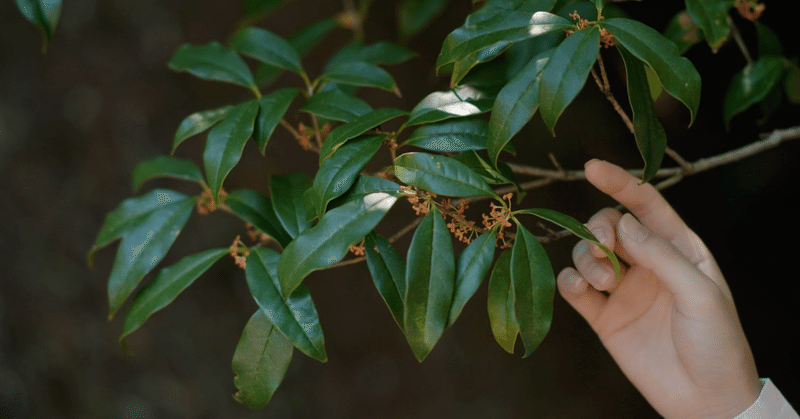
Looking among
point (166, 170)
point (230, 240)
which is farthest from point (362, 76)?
point (230, 240)

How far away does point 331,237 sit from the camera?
2.05 ft

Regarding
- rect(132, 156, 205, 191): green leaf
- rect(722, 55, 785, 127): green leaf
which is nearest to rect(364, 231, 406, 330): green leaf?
rect(132, 156, 205, 191): green leaf

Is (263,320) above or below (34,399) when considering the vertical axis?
above

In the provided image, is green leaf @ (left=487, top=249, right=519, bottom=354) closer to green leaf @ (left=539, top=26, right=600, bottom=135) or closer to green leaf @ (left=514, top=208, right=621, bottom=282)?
green leaf @ (left=514, top=208, right=621, bottom=282)

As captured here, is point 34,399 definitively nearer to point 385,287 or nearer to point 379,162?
point 379,162

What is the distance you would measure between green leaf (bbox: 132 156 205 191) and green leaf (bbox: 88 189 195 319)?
0.07 m

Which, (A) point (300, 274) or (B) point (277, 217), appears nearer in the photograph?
(A) point (300, 274)

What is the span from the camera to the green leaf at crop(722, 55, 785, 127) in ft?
3.27

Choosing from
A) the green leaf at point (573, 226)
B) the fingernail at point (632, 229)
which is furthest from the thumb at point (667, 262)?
the green leaf at point (573, 226)

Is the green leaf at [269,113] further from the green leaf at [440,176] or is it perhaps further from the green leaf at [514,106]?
the green leaf at [514,106]

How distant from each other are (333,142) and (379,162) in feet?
2.81

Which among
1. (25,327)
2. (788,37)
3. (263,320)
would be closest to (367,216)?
(263,320)

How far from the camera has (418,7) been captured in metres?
1.11

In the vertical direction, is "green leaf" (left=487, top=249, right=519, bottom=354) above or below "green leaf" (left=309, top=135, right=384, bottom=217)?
below
